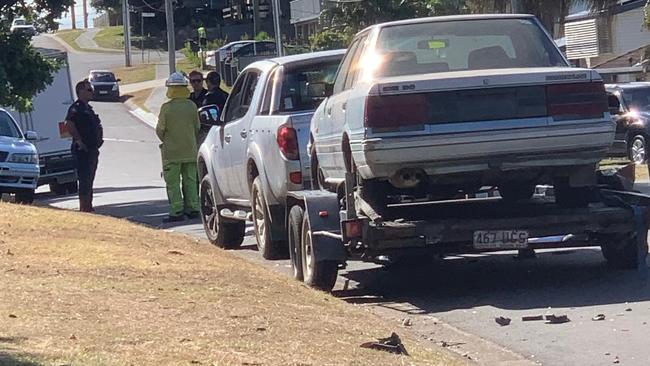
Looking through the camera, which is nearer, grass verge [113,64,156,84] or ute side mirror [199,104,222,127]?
ute side mirror [199,104,222,127]

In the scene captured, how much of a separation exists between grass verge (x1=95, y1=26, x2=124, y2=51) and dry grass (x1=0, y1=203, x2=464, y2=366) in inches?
3270

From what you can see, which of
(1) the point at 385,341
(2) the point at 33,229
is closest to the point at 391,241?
(1) the point at 385,341

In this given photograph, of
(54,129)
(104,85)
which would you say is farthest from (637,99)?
(104,85)

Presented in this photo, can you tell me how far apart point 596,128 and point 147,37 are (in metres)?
84.3

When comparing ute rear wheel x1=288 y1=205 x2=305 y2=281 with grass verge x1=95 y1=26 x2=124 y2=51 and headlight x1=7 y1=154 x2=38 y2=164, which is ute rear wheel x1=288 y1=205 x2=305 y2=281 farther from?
grass verge x1=95 y1=26 x2=124 y2=51

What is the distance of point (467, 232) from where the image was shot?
10266 millimetres

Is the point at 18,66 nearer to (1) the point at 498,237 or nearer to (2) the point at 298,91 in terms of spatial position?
(2) the point at 298,91

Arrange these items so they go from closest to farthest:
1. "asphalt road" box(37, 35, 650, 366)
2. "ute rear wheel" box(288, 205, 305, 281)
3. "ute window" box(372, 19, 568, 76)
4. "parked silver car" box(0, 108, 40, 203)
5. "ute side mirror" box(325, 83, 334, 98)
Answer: "asphalt road" box(37, 35, 650, 366), "ute window" box(372, 19, 568, 76), "ute rear wheel" box(288, 205, 305, 281), "ute side mirror" box(325, 83, 334, 98), "parked silver car" box(0, 108, 40, 203)

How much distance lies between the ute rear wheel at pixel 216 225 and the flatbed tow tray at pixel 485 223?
15.6ft

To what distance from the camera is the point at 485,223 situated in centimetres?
1031

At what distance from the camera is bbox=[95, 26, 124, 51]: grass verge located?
94812 millimetres

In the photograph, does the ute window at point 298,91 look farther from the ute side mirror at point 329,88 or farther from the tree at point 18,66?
the tree at point 18,66

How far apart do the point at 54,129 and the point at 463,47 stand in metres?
20.4

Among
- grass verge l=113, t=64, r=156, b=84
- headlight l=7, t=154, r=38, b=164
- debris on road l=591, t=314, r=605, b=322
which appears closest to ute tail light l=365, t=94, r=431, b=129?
debris on road l=591, t=314, r=605, b=322
